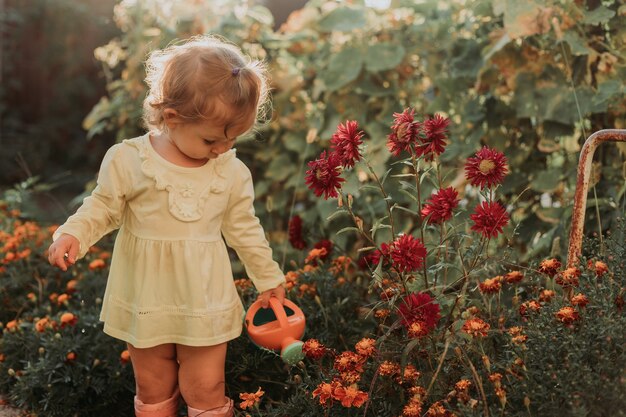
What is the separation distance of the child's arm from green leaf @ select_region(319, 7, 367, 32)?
5.96 feet

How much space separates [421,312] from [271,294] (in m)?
0.54

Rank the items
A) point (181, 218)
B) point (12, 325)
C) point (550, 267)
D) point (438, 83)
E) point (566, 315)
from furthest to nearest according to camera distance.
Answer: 1. point (438, 83)
2. point (12, 325)
3. point (181, 218)
4. point (550, 267)
5. point (566, 315)

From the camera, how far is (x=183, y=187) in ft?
6.98

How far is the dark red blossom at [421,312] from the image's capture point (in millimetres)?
1902

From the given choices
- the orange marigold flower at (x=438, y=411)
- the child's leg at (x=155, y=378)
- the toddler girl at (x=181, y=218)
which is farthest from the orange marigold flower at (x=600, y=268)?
the child's leg at (x=155, y=378)

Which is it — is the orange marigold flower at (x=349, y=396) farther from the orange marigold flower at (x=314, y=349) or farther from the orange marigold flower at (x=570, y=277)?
the orange marigold flower at (x=570, y=277)

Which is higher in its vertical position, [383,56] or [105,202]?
[383,56]

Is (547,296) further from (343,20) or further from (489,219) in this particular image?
(343,20)

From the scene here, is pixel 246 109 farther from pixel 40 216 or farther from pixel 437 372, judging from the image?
pixel 40 216

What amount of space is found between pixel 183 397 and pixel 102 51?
281 centimetres

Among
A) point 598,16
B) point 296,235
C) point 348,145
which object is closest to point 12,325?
point 296,235

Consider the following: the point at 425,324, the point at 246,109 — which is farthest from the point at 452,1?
the point at 425,324

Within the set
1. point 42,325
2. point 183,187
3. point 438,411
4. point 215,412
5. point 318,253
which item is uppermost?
point 183,187

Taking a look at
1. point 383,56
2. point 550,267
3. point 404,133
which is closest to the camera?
point 404,133
